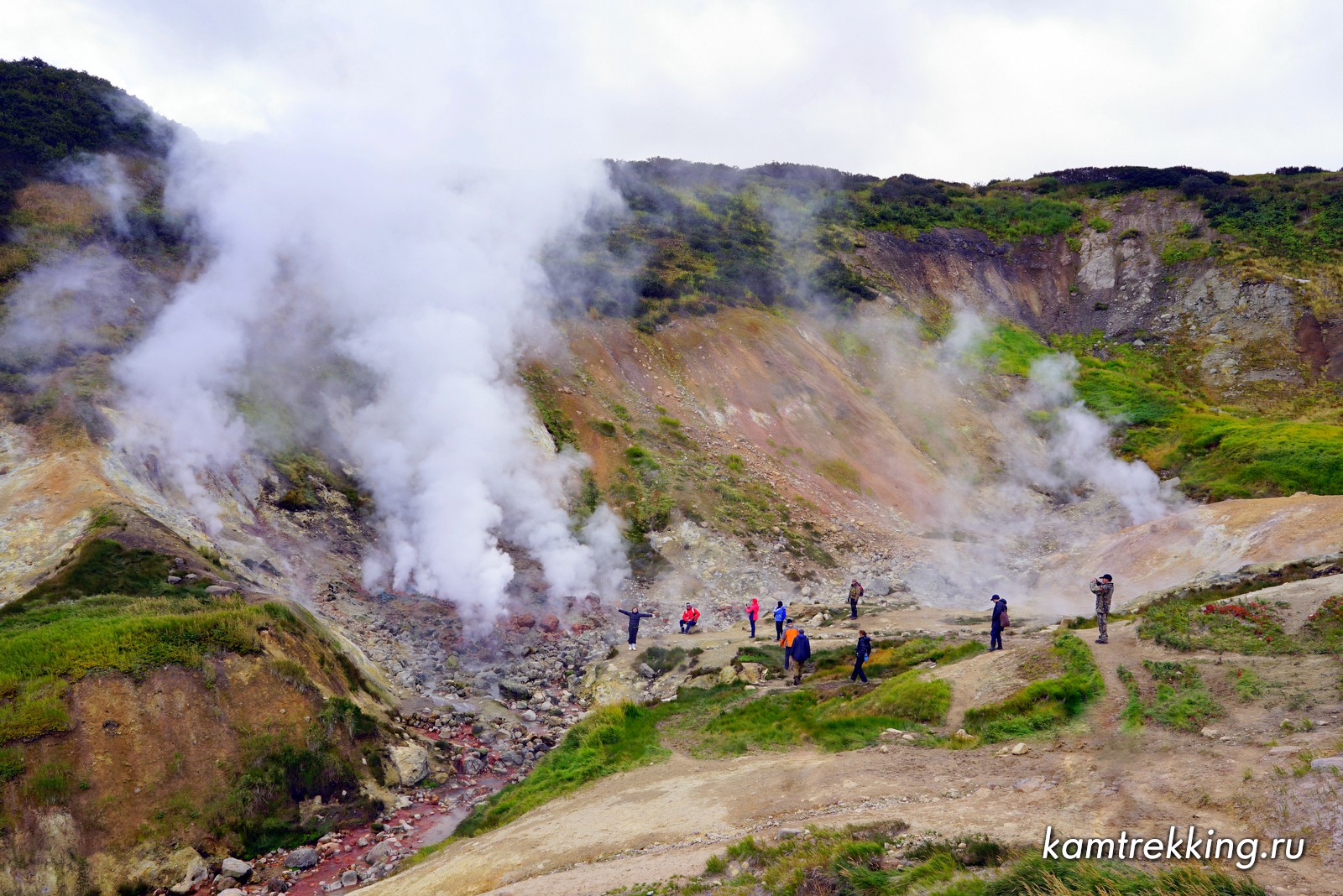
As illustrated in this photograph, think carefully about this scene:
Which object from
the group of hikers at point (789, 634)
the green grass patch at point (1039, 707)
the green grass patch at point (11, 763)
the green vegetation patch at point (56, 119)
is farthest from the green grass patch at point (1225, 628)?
the green vegetation patch at point (56, 119)

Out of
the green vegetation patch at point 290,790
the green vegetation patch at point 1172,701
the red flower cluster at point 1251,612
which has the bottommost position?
the green vegetation patch at point 290,790

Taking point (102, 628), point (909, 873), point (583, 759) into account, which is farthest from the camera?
point (583, 759)

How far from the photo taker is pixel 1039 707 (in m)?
12.1

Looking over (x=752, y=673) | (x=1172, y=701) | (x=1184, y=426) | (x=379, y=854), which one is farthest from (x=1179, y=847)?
(x=1184, y=426)

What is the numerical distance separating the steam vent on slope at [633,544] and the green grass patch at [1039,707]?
0.08 metres

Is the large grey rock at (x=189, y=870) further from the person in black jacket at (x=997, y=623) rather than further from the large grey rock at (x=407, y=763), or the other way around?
the person in black jacket at (x=997, y=623)

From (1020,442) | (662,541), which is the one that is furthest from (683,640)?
(1020,442)

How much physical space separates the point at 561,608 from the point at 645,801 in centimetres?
1225

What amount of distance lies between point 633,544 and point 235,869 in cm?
1771

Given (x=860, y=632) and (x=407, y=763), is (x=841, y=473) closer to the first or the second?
(x=860, y=632)

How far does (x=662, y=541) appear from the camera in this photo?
28891 mm

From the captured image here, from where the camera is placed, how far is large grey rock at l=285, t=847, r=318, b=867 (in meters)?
12.4

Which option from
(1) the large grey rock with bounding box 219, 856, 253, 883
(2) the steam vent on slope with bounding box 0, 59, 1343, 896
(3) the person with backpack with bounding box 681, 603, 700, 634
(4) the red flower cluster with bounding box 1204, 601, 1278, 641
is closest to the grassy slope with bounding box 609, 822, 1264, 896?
(2) the steam vent on slope with bounding box 0, 59, 1343, 896

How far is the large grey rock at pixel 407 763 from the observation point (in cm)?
1509
